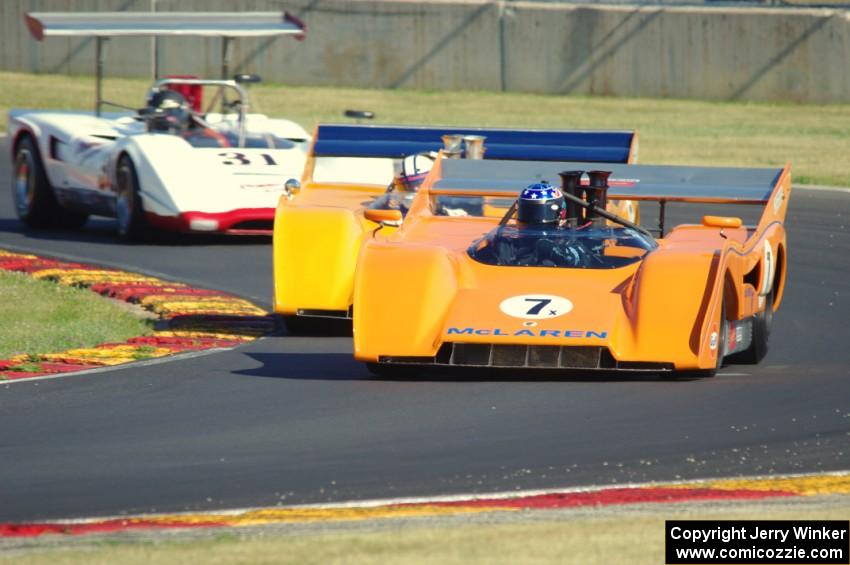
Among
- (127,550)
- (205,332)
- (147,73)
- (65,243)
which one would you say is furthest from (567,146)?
(147,73)

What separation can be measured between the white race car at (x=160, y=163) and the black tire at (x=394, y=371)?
6.58m

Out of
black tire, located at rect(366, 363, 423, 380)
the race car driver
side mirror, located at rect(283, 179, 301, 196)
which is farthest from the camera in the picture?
the race car driver

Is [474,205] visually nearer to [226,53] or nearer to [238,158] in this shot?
[238,158]

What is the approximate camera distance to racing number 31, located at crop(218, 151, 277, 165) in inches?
641

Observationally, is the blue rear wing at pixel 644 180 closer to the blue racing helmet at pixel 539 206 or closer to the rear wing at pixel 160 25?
the blue racing helmet at pixel 539 206

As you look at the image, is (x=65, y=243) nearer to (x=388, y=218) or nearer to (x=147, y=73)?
(x=388, y=218)

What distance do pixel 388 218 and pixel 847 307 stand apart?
3836 millimetres

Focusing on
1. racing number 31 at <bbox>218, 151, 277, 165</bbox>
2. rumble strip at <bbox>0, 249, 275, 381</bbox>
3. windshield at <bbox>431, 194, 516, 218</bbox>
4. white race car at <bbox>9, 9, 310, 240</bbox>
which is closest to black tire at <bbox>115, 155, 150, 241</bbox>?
white race car at <bbox>9, 9, 310, 240</bbox>

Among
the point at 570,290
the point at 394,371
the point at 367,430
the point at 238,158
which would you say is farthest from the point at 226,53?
the point at 367,430

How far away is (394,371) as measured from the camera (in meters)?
9.71

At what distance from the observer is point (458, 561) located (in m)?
5.65

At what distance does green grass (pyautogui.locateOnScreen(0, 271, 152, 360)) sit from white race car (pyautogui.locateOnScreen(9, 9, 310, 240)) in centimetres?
224

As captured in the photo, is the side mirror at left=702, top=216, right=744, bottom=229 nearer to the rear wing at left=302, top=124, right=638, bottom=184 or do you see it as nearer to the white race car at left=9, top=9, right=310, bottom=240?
the rear wing at left=302, top=124, right=638, bottom=184

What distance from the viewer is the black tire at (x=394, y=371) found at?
9.64 meters
